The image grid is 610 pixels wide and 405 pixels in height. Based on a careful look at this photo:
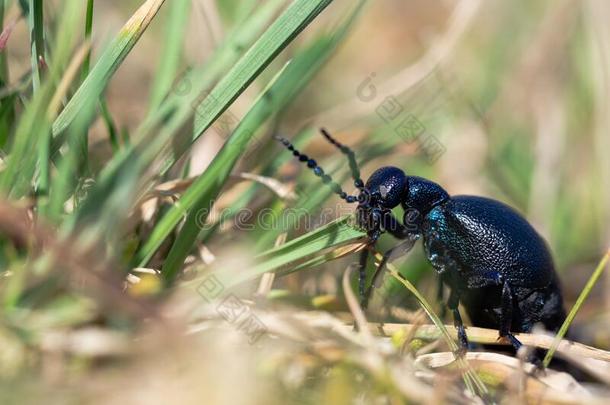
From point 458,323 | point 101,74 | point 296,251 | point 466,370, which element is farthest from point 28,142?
point 458,323

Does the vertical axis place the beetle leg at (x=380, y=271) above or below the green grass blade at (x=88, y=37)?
below

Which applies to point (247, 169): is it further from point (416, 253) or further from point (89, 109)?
point (89, 109)

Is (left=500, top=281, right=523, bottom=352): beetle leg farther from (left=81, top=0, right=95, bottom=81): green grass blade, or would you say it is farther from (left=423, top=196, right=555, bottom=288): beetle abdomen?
(left=81, top=0, right=95, bottom=81): green grass blade

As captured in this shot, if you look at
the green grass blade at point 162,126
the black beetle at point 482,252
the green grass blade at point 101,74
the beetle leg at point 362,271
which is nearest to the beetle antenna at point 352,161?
the black beetle at point 482,252

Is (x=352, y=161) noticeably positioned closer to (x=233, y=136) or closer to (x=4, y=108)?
(x=233, y=136)

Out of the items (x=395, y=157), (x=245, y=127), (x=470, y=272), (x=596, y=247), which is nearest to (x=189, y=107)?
(x=245, y=127)

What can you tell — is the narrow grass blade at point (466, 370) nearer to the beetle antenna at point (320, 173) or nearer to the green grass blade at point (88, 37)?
the beetle antenna at point (320, 173)
